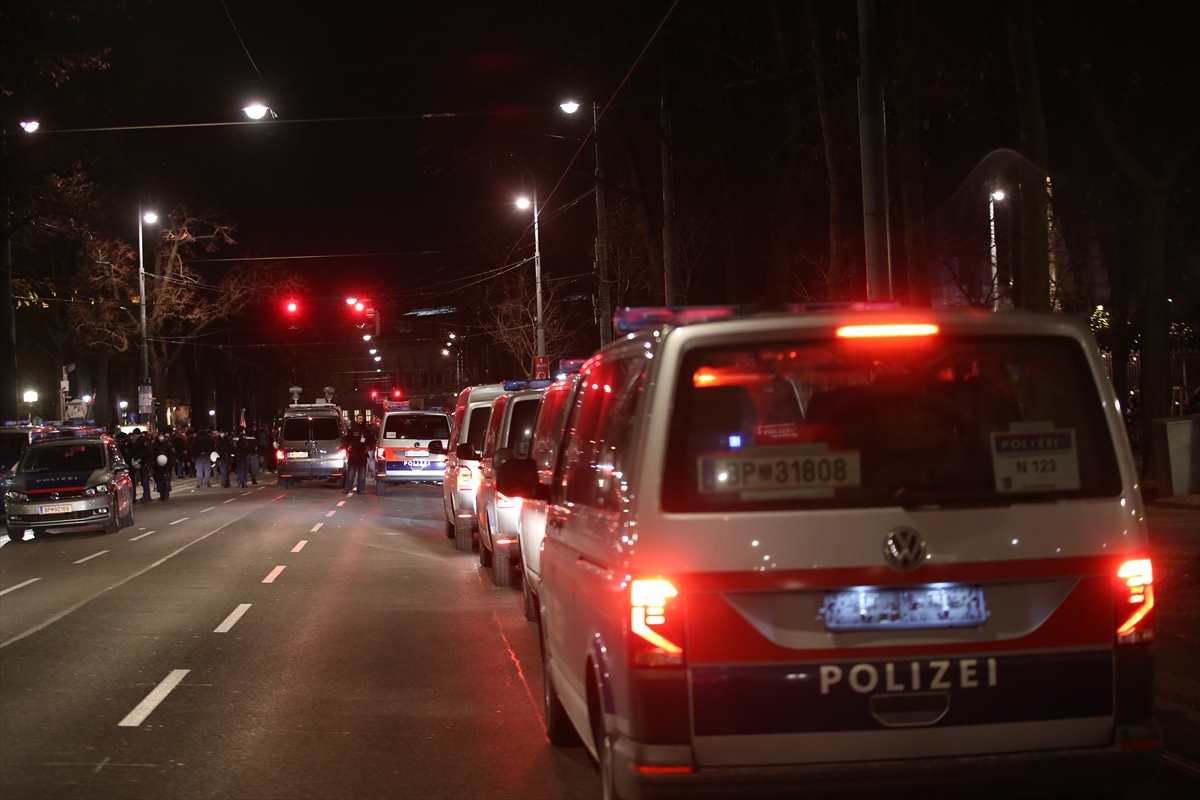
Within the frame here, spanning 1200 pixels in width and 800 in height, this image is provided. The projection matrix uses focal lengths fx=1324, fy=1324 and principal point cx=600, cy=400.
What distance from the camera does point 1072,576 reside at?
4332 millimetres

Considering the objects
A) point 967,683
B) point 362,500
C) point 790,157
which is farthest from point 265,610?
point 362,500

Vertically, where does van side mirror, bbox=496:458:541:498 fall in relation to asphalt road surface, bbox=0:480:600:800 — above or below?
above

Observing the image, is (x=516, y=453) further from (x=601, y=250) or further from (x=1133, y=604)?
(x=601, y=250)

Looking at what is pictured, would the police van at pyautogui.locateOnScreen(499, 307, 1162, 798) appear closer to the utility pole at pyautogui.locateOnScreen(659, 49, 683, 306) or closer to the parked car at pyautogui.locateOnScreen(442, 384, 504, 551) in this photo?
the parked car at pyautogui.locateOnScreen(442, 384, 504, 551)

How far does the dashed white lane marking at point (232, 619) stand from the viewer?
1137 cm

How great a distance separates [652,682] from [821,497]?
804mm

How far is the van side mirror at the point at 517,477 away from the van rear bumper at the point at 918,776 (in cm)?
217

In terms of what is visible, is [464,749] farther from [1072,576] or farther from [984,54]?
[984,54]

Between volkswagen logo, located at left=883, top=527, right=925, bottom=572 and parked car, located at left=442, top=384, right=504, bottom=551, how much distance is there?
39.7 feet

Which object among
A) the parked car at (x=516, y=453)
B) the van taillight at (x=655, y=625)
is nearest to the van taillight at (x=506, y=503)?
the parked car at (x=516, y=453)

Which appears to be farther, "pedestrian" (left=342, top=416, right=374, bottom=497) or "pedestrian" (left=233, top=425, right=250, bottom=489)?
"pedestrian" (left=233, top=425, right=250, bottom=489)

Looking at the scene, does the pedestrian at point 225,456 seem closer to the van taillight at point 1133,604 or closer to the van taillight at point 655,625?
the van taillight at point 655,625

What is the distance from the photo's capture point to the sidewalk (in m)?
7.17

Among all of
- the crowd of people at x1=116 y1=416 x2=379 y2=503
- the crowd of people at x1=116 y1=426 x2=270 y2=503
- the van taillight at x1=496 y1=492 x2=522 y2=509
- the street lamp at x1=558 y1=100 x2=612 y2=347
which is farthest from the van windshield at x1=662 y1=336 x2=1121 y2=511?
the crowd of people at x1=116 y1=426 x2=270 y2=503
